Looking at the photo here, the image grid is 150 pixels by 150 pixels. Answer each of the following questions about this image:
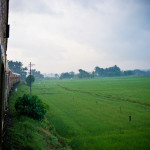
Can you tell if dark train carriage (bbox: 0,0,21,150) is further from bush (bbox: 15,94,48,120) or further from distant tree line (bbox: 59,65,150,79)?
distant tree line (bbox: 59,65,150,79)

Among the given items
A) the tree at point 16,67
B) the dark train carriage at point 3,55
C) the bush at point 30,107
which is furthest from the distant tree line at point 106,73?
the dark train carriage at point 3,55

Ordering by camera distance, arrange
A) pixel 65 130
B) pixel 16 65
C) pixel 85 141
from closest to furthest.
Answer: pixel 85 141
pixel 65 130
pixel 16 65

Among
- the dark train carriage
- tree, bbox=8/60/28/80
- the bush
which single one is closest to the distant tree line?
tree, bbox=8/60/28/80

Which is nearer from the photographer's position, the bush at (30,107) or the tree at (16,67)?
the bush at (30,107)

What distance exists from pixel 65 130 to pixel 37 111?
2.93 m

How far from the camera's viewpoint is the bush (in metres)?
10.1

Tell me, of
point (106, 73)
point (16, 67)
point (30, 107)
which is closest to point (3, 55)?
point (30, 107)

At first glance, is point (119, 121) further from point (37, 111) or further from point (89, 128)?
point (37, 111)

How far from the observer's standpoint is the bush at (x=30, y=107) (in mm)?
10086

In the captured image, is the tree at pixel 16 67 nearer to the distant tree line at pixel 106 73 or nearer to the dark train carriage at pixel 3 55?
the distant tree line at pixel 106 73

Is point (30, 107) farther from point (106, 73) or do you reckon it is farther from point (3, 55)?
point (106, 73)

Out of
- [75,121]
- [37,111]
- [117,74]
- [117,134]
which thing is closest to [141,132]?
[117,134]

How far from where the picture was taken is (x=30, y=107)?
33.6ft

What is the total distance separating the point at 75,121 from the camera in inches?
547
